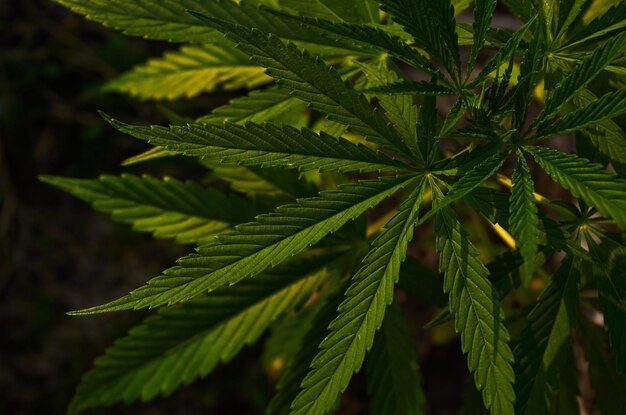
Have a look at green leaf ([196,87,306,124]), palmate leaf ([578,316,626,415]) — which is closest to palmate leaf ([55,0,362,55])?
green leaf ([196,87,306,124])

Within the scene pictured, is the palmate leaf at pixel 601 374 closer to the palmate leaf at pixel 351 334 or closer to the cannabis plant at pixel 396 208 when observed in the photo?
the cannabis plant at pixel 396 208

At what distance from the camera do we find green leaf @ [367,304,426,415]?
5.05 ft

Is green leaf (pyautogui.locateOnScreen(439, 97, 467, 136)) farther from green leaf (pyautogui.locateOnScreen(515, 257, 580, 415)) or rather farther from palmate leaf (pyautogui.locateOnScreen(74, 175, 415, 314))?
green leaf (pyautogui.locateOnScreen(515, 257, 580, 415))

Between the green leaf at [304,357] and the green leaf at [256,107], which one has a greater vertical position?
the green leaf at [256,107]

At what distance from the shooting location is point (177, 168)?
3400mm

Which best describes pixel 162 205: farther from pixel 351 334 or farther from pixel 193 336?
pixel 351 334

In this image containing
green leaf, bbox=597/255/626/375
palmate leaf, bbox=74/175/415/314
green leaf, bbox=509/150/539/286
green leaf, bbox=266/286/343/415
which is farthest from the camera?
green leaf, bbox=266/286/343/415

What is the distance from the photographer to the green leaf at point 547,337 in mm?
1246

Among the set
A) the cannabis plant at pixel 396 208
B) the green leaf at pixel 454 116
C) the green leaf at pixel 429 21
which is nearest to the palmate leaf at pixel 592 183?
the cannabis plant at pixel 396 208

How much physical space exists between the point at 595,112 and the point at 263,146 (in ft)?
1.84

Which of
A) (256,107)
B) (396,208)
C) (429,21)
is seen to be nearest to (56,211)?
(256,107)

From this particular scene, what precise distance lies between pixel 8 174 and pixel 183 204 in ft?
8.16

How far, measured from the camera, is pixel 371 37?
3.52ft

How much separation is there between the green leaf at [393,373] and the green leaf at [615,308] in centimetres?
53
